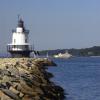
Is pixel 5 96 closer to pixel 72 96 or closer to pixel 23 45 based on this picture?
pixel 72 96

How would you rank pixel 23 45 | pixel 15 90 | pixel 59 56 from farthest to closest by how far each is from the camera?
pixel 59 56 → pixel 23 45 → pixel 15 90

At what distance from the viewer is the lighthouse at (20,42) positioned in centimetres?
5288

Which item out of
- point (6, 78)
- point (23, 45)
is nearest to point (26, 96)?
point (6, 78)

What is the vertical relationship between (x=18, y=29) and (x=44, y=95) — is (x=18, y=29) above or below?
above

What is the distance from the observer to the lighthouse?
52875 mm

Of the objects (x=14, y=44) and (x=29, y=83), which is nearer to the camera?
(x=29, y=83)

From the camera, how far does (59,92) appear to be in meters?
26.8

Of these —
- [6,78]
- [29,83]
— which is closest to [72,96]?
[29,83]

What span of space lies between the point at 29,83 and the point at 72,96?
16.9ft

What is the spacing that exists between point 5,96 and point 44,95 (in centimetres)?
475

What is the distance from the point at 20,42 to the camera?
53.1 m

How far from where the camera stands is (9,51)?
2103 inches

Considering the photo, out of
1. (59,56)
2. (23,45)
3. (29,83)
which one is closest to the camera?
(29,83)

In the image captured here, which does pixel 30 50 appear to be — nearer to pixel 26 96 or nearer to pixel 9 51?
pixel 9 51
